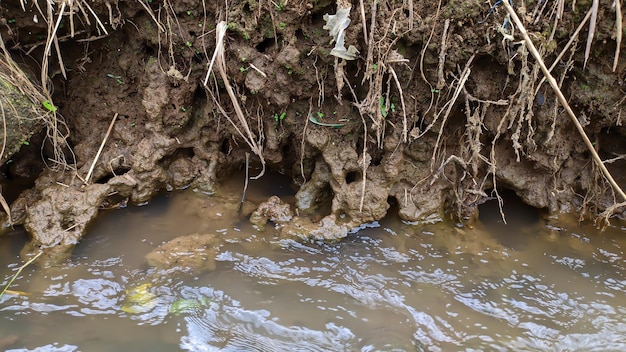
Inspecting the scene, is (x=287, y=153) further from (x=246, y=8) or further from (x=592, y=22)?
(x=592, y=22)

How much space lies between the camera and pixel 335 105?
3.13 m

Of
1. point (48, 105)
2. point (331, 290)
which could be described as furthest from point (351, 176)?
point (48, 105)

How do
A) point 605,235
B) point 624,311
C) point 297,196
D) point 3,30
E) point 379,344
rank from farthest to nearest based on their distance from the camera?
point 297,196, point 605,235, point 3,30, point 624,311, point 379,344

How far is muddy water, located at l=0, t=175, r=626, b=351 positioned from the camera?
2.35 m

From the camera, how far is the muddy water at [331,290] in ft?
7.71

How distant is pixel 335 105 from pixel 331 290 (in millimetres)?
1258

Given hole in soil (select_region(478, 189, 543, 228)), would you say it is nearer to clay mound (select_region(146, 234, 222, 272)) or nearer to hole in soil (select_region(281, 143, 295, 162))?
hole in soil (select_region(281, 143, 295, 162))

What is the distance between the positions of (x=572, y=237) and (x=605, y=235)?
22 centimetres

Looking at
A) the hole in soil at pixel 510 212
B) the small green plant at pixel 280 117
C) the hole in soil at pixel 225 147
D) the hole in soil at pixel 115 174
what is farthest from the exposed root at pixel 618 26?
the hole in soil at pixel 115 174

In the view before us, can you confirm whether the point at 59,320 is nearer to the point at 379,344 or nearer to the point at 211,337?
the point at 211,337

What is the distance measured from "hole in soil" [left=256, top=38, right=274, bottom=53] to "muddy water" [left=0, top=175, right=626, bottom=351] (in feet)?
3.78

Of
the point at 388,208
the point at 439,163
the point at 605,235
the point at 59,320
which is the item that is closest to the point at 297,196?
the point at 388,208

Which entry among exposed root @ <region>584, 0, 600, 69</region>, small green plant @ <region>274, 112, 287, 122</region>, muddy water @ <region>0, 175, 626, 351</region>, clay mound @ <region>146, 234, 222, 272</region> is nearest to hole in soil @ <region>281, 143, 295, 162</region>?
small green plant @ <region>274, 112, 287, 122</region>

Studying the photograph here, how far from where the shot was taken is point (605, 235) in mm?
3057
